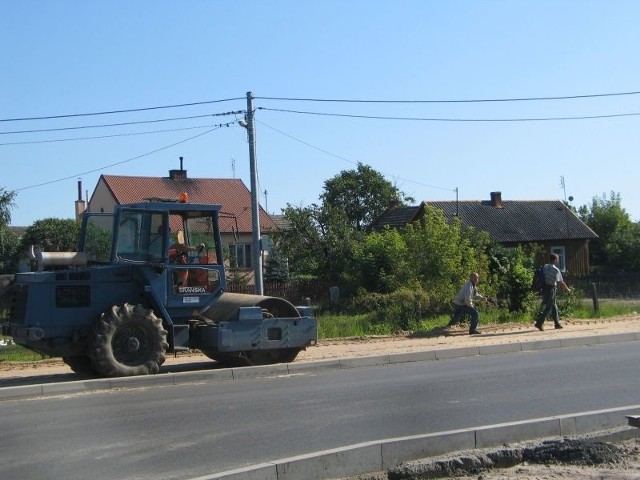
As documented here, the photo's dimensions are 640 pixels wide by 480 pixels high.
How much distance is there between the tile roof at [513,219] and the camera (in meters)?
50.4

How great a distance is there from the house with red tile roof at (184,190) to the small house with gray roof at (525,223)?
8352 mm

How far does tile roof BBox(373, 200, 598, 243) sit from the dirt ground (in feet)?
85.5

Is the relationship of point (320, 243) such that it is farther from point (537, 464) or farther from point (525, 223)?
point (537, 464)

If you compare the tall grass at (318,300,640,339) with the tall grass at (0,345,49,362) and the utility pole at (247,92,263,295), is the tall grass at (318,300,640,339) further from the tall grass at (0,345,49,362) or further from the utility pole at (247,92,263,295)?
the tall grass at (0,345,49,362)

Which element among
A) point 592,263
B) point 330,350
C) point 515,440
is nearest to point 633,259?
point 592,263

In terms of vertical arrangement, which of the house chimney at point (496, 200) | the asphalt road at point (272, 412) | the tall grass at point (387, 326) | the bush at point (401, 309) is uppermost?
the house chimney at point (496, 200)

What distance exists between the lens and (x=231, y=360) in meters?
15.4

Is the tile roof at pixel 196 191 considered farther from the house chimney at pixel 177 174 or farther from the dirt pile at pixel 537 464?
the dirt pile at pixel 537 464

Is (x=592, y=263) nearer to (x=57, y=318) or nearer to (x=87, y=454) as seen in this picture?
(x=57, y=318)

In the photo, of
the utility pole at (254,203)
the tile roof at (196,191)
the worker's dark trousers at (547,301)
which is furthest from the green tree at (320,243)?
the worker's dark trousers at (547,301)

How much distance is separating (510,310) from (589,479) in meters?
17.7

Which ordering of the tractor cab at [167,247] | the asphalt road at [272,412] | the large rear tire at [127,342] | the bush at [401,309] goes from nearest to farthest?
the asphalt road at [272,412] < the large rear tire at [127,342] < the tractor cab at [167,247] < the bush at [401,309]

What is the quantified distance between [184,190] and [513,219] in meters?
20.3

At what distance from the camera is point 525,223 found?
172 feet
